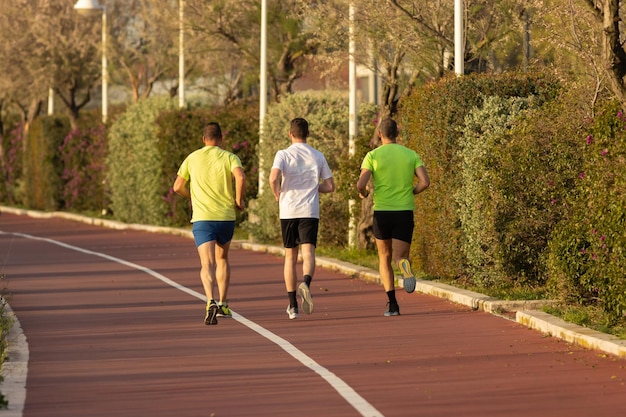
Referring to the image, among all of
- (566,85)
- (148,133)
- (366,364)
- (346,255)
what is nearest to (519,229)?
(566,85)

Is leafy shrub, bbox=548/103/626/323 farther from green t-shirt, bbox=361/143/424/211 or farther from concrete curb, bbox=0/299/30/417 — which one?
concrete curb, bbox=0/299/30/417

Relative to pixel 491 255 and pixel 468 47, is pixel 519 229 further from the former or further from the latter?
pixel 468 47

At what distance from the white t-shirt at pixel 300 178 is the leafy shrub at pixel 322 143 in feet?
27.3

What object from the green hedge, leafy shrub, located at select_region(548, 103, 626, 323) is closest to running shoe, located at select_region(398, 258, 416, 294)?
leafy shrub, located at select_region(548, 103, 626, 323)

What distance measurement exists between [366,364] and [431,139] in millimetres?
7334

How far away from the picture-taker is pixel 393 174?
16438mm

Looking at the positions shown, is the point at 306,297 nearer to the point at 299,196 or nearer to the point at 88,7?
the point at 299,196

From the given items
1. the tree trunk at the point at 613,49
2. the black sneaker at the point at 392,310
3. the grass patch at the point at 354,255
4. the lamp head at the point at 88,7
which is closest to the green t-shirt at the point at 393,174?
the black sneaker at the point at 392,310

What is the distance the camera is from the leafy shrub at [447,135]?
1878 cm

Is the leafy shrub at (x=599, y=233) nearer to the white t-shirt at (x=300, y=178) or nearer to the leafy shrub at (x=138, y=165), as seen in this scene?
the white t-shirt at (x=300, y=178)

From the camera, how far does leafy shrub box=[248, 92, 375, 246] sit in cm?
2686

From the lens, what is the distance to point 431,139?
19453mm

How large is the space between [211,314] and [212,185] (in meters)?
1.39

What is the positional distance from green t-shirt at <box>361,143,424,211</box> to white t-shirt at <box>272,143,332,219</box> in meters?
0.63
